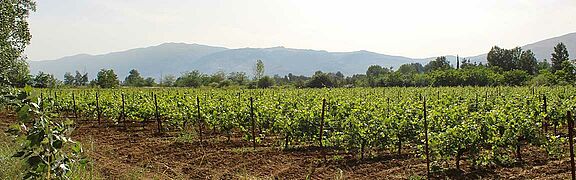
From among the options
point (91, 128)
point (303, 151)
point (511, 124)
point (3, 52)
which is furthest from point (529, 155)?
point (3, 52)

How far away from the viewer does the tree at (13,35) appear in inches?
788

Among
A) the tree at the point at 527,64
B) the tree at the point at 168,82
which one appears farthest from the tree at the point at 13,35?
the tree at the point at 527,64

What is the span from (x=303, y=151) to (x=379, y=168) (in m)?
2.45

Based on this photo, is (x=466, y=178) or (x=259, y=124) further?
(x=259, y=124)

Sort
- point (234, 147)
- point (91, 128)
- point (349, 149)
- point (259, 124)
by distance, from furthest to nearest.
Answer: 1. point (91, 128)
2. point (259, 124)
3. point (234, 147)
4. point (349, 149)

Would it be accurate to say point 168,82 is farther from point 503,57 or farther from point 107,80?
point 503,57

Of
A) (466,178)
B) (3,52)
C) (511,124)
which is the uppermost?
(3,52)

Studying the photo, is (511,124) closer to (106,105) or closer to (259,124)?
(259,124)


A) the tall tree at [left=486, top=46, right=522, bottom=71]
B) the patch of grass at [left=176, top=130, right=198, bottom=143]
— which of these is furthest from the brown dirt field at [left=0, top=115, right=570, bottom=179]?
the tall tree at [left=486, top=46, right=522, bottom=71]

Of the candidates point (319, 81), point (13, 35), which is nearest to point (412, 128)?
point (13, 35)

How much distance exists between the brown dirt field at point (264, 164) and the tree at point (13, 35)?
1077 cm

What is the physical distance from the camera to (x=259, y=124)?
12.7m

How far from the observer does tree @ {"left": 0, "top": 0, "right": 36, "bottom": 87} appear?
2002 centimetres

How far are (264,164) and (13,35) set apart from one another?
18023 mm
